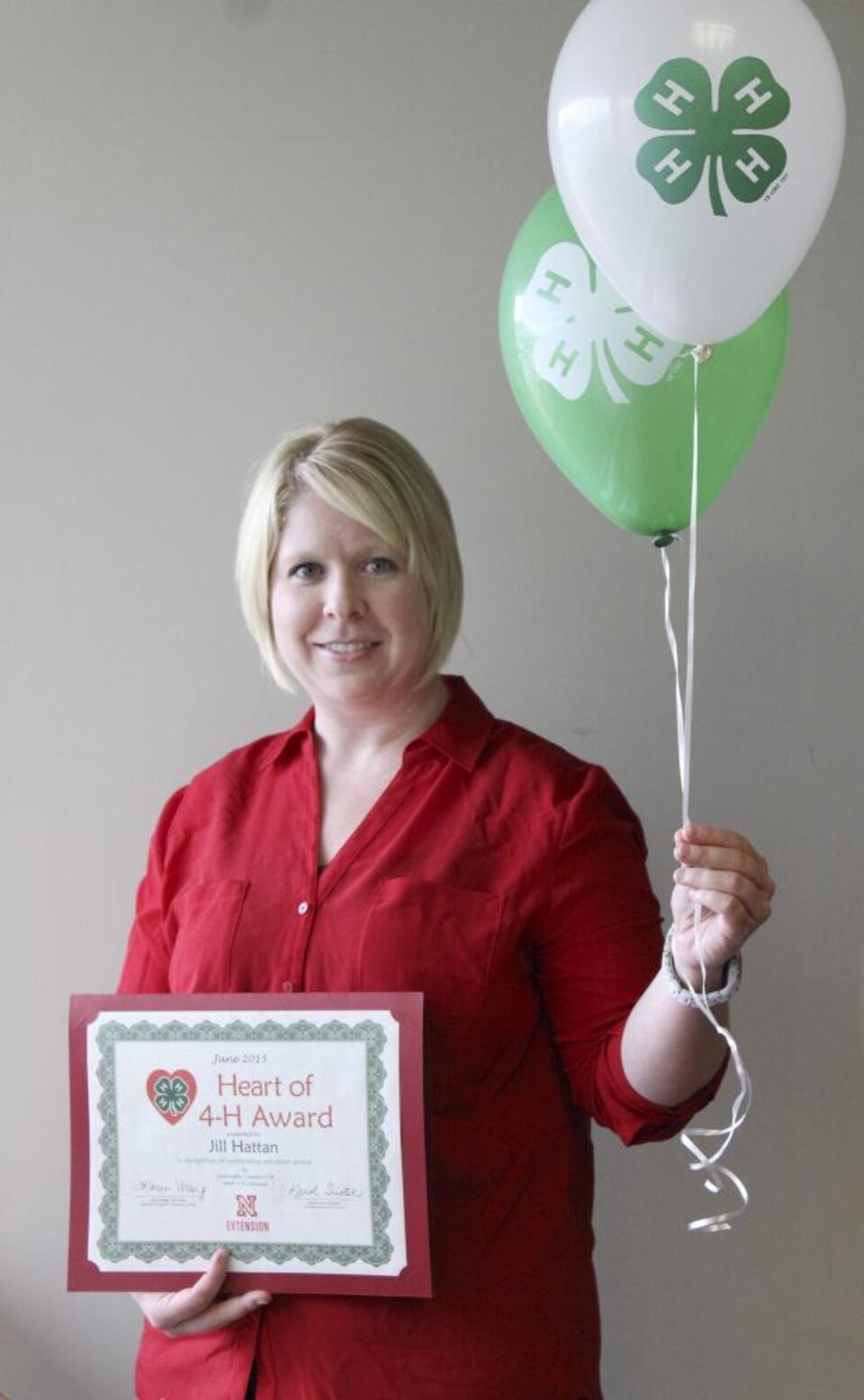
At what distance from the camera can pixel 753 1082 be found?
1.95m

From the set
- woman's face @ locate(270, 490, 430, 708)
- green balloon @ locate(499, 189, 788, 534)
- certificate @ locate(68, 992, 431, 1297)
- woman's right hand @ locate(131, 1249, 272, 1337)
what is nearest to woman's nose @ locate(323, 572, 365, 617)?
woman's face @ locate(270, 490, 430, 708)

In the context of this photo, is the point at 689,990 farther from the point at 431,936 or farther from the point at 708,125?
the point at 708,125

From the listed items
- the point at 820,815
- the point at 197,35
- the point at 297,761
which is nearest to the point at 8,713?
the point at 297,761

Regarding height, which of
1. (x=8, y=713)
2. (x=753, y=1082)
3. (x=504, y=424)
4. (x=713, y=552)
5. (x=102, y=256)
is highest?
(x=102, y=256)

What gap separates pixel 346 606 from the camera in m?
1.60

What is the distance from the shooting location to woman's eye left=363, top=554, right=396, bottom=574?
163 cm

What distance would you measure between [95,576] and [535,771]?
2.43ft

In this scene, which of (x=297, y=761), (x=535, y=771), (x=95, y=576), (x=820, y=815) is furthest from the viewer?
(x=95, y=576)

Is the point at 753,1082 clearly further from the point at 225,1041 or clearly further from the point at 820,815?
the point at 225,1041

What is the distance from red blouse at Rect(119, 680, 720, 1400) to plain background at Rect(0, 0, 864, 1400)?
1.30 ft

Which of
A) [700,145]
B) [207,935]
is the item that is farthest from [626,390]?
[207,935]

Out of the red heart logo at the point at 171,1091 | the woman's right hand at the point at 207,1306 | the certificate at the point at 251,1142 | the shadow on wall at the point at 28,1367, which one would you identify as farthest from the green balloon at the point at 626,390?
the shadow on wall at the point at 28,1367

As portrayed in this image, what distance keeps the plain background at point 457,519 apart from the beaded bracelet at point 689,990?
629 mm
